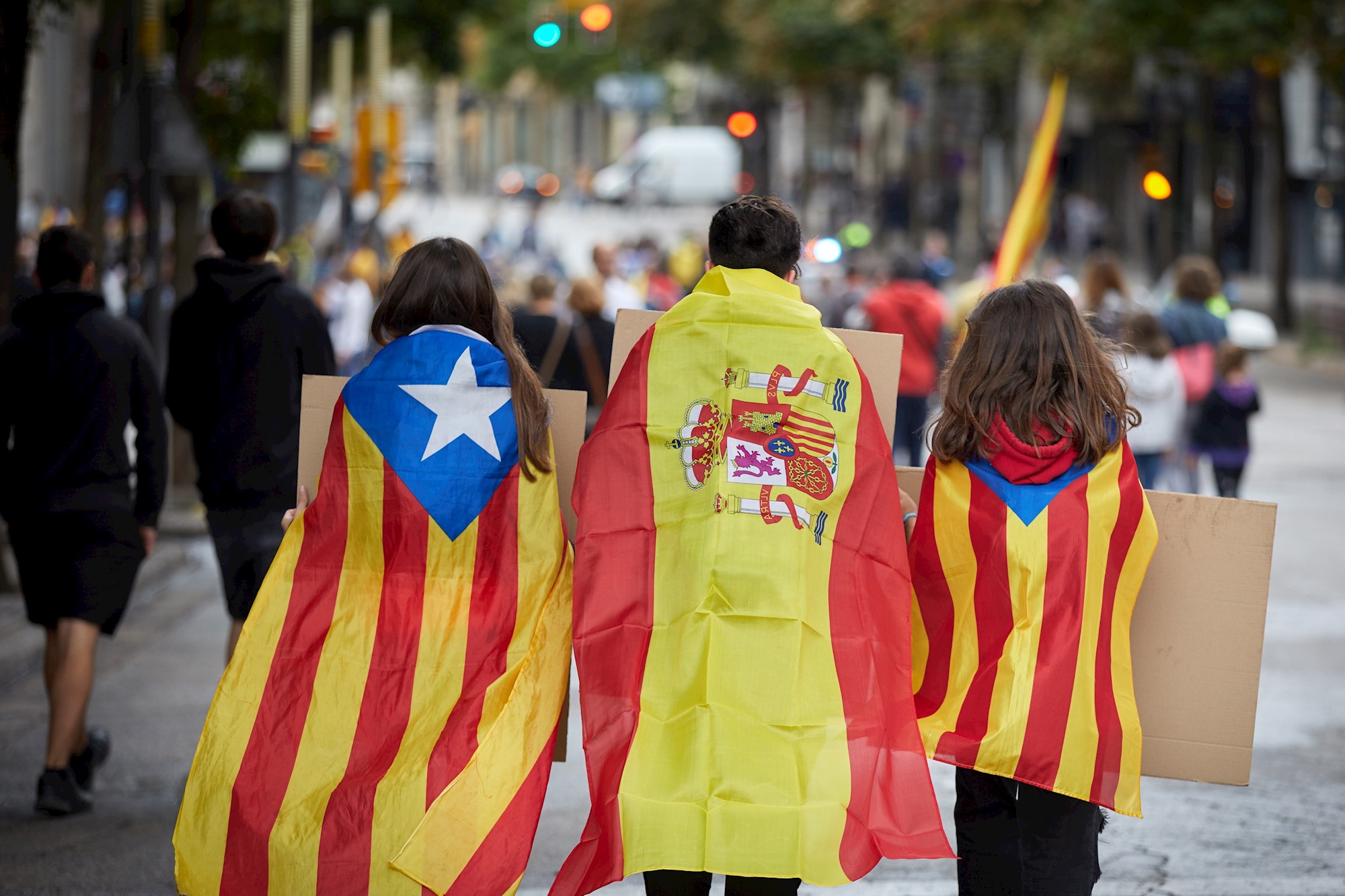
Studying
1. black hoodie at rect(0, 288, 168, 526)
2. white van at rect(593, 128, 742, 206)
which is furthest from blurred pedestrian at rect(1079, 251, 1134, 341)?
white van at rect(593, 128, 742, 206)

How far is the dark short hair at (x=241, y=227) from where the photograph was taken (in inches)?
230

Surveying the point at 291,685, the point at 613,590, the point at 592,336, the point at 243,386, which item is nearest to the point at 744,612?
the point at 613,590

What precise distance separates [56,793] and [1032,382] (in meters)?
3.50

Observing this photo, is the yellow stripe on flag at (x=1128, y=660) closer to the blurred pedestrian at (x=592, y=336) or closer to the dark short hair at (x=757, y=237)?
the dark short hair at (x=757, y=237)

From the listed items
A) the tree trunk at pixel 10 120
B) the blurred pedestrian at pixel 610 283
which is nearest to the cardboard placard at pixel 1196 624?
the tree trunk at pixel 10 120

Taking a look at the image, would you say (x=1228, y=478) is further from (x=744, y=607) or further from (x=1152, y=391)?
(x=744, y=607)

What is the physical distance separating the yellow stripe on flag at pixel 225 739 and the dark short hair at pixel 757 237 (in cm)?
117

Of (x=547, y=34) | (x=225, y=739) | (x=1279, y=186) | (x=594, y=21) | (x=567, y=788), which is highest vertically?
(x=594, y=21)

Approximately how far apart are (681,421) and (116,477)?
9.03 feet

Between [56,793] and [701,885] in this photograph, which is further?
[56,793]

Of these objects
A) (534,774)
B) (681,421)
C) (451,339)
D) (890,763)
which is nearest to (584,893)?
(534,774)

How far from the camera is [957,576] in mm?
4043

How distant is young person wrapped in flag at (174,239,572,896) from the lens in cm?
389

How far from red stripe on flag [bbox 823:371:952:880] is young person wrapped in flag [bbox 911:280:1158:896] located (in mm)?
172
